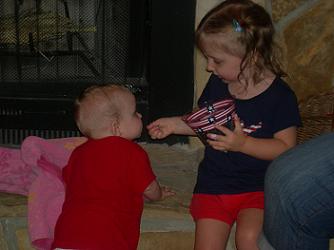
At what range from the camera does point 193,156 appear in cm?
191

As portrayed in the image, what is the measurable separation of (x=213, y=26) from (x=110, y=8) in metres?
0.57

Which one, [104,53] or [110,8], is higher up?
[110,8]

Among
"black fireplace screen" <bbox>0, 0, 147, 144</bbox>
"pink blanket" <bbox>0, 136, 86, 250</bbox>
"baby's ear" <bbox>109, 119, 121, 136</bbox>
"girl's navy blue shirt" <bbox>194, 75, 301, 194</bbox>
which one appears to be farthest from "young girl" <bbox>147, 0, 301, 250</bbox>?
"black fireplace screen" <bbox>0, 0, 147, 144</bbox>

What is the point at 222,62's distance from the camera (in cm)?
144

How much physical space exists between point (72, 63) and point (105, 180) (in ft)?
2.24

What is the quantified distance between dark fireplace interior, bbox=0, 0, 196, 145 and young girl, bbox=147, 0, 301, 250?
0.32 m

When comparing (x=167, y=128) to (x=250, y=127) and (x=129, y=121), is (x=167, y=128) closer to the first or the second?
(x=129, y=121)

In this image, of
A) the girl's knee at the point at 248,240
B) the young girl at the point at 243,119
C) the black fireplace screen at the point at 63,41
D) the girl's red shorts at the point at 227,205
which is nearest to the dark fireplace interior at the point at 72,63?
the black fireplace screen at the point at 63,41

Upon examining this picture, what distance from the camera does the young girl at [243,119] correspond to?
4.64ft

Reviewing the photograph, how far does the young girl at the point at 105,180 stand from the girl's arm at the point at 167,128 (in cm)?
6

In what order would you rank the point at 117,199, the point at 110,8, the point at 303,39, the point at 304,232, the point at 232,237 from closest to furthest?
the point at 304,232 < the point at 117,199 < the point at 232,237 < the point at 303,39 < the point at 110,8

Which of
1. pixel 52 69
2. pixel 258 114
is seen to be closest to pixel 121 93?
pixel 258 114

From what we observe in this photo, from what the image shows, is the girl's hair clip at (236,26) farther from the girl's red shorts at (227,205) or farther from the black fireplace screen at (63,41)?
the black fireplace screen at (63,41)

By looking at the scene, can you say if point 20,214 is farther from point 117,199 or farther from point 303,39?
point 303,39
